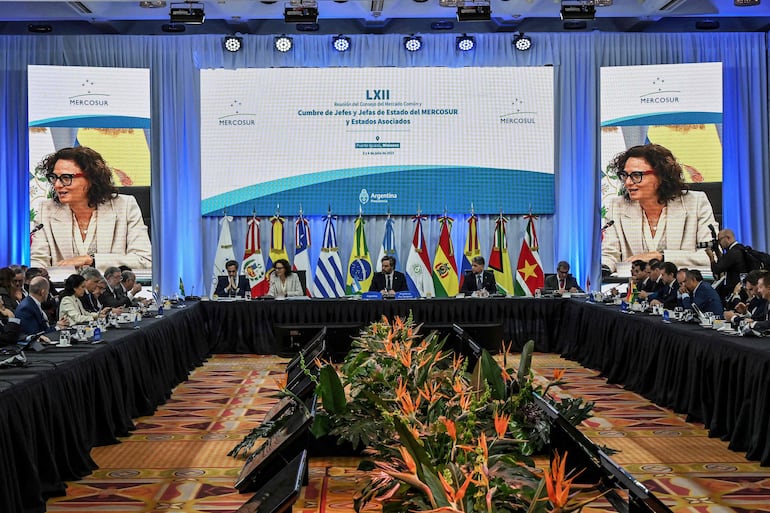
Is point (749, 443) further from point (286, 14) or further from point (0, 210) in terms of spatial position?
point (0, 210)

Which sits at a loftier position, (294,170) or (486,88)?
(486,88)

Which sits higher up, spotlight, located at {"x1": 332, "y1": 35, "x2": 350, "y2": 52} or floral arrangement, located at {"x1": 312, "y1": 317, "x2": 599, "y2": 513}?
spotlight, located at {"x1": 332, "y1": 35, "x2": 350, "y2": 52}

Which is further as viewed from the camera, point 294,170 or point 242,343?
point 294,170

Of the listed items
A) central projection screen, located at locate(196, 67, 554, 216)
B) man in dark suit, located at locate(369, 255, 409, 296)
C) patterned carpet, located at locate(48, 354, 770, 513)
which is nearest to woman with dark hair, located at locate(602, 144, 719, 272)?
central projection screen, located at locate(196, 67, 554, 216)

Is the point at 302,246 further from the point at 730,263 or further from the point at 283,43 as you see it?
the point at 730,263

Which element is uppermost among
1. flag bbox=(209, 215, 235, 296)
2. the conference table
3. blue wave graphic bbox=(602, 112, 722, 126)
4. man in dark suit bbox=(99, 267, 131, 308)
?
blue wave graphic bbox=(602, 112, 722, 126)

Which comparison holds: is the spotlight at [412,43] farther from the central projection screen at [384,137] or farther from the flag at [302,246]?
the flag at [302,246]

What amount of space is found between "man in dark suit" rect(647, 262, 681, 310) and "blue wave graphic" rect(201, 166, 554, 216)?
3.63 m

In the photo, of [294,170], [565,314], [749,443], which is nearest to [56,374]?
[749,443]

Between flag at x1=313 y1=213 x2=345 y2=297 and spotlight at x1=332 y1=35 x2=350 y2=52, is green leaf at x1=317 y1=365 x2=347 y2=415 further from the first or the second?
spotlight at x1=332 y1=35 x2=350 y2=52

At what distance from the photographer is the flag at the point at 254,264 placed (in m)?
12.0

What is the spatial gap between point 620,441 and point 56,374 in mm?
3486

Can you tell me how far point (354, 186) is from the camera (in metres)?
12.8

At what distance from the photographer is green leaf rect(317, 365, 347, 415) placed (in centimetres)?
413
